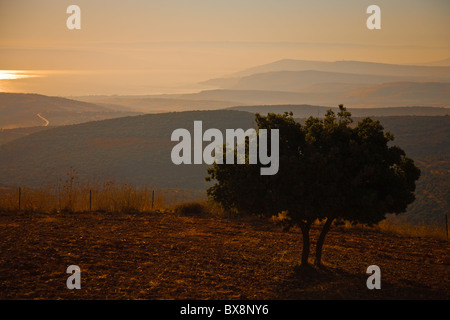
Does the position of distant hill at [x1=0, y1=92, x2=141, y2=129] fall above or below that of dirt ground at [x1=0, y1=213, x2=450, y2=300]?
above

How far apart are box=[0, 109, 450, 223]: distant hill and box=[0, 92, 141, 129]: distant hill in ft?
190

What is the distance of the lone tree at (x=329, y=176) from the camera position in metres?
8.41

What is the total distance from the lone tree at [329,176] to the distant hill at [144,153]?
21839 millimetres

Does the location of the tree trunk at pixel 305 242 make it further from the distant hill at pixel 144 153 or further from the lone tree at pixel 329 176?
the distant hill at pixel 144 153

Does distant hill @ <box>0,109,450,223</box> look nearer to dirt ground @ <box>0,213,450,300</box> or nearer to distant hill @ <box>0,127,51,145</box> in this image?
distant hill @ <box>0,127,51,145</box>

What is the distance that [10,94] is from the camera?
A: 6403 inches

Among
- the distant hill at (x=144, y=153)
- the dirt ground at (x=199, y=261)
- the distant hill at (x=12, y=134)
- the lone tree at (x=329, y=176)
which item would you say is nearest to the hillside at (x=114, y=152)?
the distant hill at (x=144, y=153)

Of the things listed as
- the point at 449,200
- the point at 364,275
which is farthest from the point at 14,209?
the point at 449,200

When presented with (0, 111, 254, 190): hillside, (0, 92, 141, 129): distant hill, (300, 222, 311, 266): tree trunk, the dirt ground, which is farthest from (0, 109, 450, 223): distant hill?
(0, 92, 141, 129): distant hill

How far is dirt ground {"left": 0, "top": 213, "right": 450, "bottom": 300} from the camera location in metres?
8.35

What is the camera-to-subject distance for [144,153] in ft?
164

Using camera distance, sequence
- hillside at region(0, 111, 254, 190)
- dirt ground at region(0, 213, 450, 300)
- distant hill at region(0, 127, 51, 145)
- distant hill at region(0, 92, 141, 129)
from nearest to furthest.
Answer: dirt ground at region(0, 213, 450, 300) < hillside at region(0, 111, 254, 190) < distant hill at region(0, 127, 51, 145) < distant hill at region(0, 92, 141, 129)

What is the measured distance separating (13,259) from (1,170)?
133 feet

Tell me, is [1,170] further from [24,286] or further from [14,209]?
[24,286]
